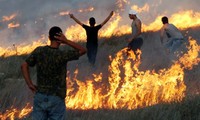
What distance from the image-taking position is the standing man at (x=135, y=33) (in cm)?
1000

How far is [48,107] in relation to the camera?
5.08m

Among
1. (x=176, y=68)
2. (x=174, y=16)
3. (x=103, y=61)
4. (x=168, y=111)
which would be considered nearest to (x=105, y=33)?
(x=174, y=16)

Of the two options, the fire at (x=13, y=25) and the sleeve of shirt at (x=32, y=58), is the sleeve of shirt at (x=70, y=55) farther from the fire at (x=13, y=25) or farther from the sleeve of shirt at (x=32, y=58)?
the fire at (x=13, y=25)

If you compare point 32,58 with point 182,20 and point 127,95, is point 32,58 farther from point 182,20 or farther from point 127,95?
point 182,20

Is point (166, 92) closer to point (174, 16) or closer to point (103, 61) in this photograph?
point (103, 61)

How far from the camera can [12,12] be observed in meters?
33.1

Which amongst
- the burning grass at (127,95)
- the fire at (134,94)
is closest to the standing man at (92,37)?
the burning grass at (127,95)

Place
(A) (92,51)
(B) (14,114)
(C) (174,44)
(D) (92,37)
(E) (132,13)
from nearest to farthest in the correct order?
(B) (14,114) → (E) (132,13) → (C) (174,44) → (D) (92,37) → (A) (92,51)

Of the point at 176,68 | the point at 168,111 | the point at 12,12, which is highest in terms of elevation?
the point at 12,12

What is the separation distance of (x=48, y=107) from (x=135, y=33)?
17.6 ft

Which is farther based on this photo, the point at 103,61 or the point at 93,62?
the point at 103,61

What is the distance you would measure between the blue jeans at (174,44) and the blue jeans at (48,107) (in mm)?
5611

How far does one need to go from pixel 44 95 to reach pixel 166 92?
3197 millimetres

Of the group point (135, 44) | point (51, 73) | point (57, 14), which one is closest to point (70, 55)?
point (51, 73)
